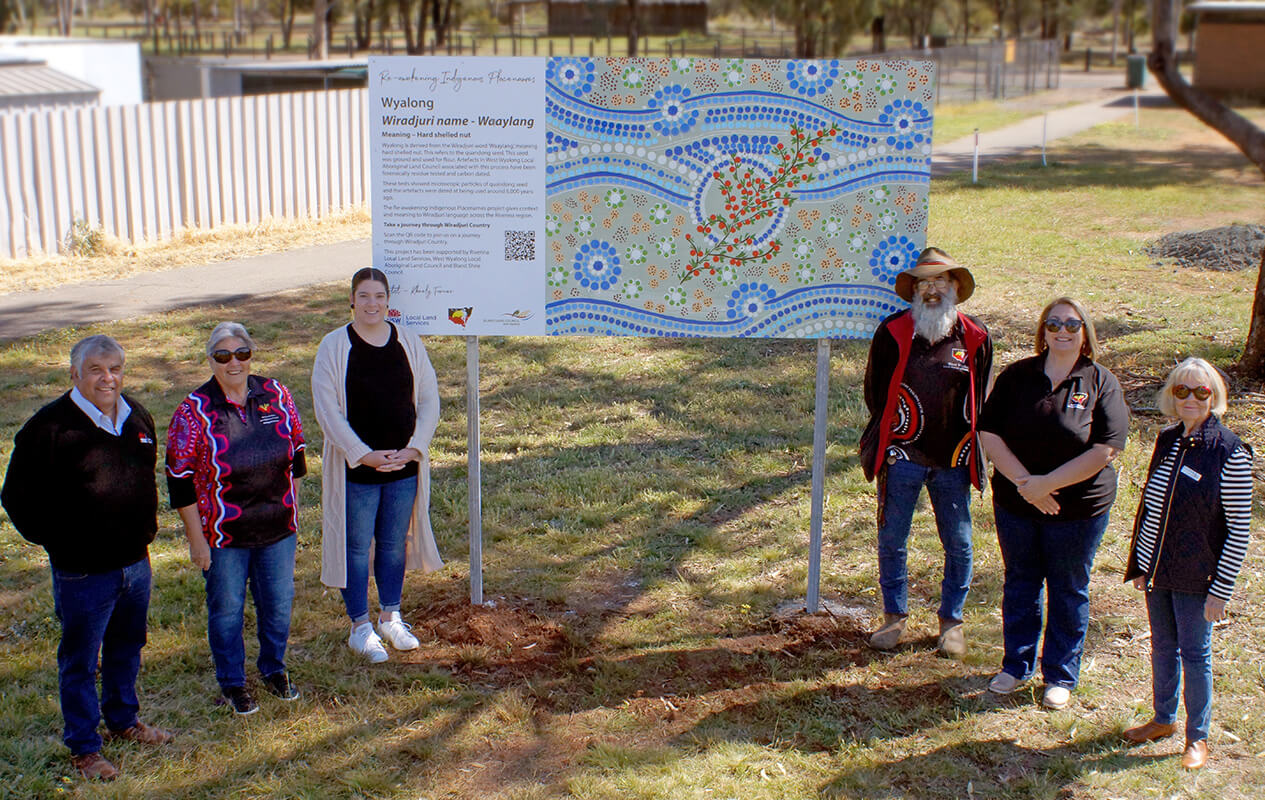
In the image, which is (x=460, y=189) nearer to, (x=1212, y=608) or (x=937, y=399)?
(x=937, y=399)

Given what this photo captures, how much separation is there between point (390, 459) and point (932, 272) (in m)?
2.44

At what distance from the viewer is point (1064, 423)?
15.6 feet

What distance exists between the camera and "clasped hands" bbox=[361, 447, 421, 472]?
5.16 metres

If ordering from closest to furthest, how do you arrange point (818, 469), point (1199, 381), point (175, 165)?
point (1199, 381) → point (818, 469) → point (175, 165)

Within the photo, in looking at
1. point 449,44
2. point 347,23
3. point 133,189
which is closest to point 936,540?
point 133,189

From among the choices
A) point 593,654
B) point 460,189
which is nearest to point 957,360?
point 593,654

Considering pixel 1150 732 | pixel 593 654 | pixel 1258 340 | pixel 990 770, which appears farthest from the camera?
pixel 1258 340

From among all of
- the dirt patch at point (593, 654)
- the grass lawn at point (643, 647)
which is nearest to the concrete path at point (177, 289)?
the grass lawn at point (643, 647)

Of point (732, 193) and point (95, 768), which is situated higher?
point (732, 193)

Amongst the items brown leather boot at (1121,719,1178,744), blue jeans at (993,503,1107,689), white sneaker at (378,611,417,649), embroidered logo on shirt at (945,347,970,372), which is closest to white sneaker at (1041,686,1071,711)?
blue jeans at (993,503,1107,689)

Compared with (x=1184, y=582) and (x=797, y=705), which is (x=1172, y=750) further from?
(x=797, y=705)

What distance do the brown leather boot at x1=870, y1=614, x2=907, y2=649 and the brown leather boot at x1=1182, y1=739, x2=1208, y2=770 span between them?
52.9 inches

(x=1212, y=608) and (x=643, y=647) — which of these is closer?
(x=1212, y=608)

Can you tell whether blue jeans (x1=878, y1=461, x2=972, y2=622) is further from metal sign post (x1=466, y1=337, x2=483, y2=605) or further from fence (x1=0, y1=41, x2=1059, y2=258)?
fence (x1=0, y1=41, x2=1059, y2=258)
